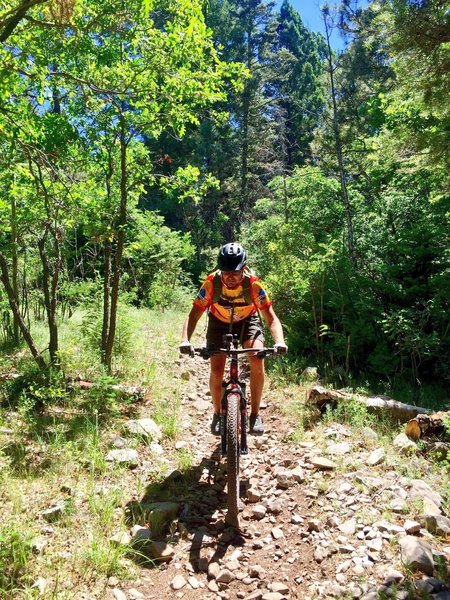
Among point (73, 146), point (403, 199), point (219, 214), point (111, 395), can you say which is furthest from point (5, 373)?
point (219, 214)

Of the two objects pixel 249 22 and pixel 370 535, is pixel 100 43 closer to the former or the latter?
pixel 370 535

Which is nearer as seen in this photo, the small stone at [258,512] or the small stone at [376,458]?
the small stone at [258,512]

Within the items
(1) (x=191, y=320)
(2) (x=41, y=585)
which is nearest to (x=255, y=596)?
(2) (x=41, y=585)

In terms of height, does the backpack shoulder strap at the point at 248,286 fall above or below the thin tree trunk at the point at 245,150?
below

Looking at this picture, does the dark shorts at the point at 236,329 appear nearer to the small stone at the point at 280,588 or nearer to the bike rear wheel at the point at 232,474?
→ the bike rear wheel at the point at 232,474

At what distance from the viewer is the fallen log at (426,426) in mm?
4797

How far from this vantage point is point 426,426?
4.84 meters

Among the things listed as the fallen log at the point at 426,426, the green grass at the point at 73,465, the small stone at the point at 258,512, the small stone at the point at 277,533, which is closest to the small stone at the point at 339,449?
the fallen log at the point at 426,426

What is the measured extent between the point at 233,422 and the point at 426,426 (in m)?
2.53

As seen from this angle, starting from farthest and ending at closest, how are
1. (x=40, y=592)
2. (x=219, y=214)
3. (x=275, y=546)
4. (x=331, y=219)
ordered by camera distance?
(x=219, y=214) → (x=331, y=219) → (x=275, y=546) → (x=40, y=592)

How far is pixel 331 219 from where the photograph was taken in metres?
14.4

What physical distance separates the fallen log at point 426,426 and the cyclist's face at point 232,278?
265 cm

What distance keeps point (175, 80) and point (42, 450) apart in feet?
14.7

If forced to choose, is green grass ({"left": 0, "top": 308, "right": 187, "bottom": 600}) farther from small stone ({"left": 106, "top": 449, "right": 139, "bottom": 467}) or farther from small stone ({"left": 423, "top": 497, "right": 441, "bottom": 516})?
small stone ({"left": 423, "top": 497, "right": 441, "bottom": 516})
